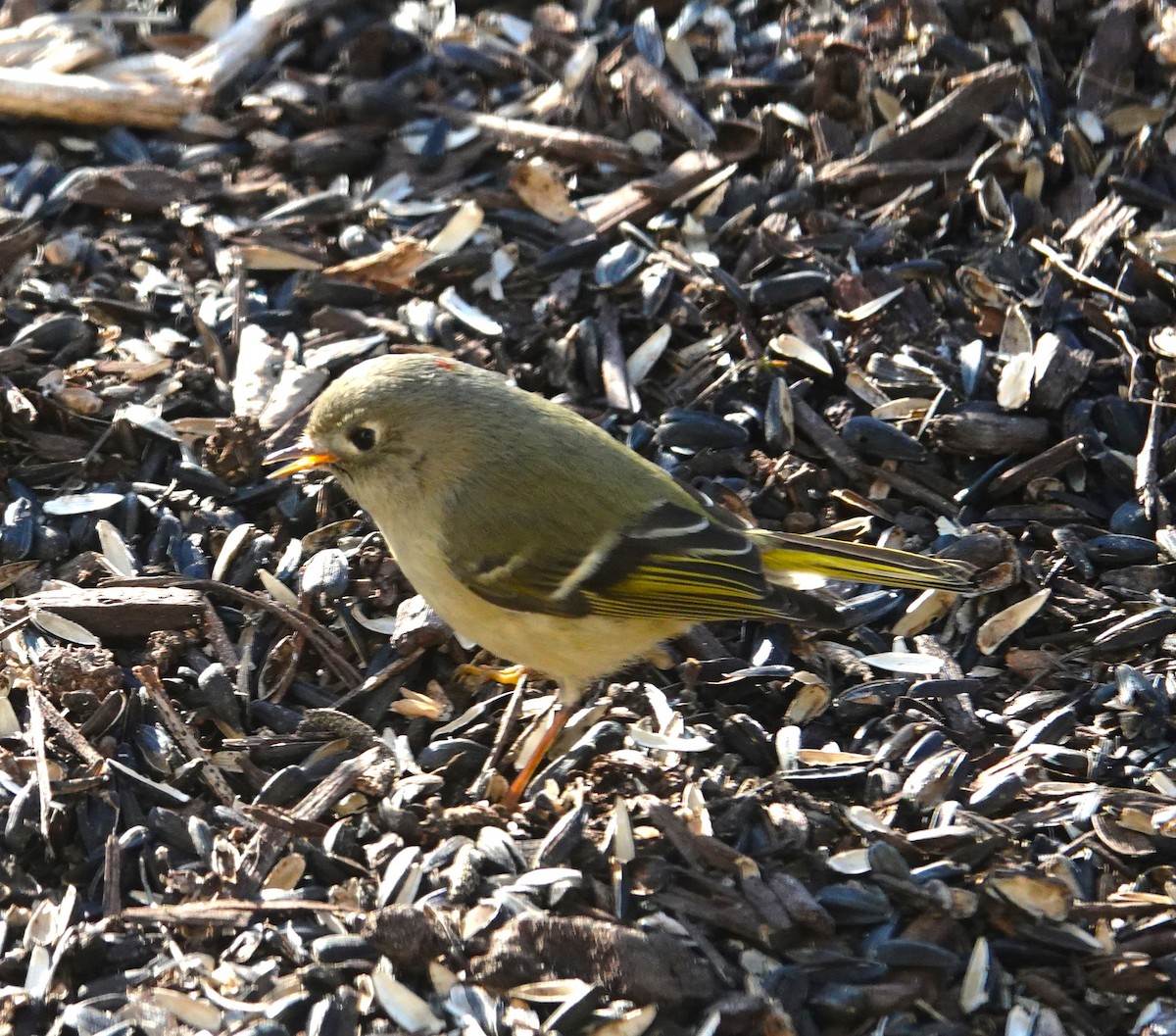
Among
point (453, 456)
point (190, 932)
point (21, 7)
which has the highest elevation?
point (21, 7)

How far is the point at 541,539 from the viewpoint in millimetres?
3447

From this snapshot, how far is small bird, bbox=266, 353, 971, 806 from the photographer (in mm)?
3395

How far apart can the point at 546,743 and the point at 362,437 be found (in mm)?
877

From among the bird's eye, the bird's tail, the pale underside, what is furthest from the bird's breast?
the bird's tail

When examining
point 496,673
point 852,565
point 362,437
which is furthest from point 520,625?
point 852,565

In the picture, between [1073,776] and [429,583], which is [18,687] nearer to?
[429,583]

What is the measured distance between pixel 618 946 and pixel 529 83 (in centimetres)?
347

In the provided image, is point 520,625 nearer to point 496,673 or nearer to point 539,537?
point 539,537

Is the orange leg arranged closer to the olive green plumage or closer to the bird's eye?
the olive green plumage

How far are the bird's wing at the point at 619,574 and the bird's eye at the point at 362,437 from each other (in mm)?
401

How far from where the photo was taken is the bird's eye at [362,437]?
3467 millimetres

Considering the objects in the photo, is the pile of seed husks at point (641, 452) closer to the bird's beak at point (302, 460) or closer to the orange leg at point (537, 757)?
the orange leg at point (537, 757)

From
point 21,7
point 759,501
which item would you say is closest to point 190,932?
point 759,501

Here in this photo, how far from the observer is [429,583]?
3.41 meters
